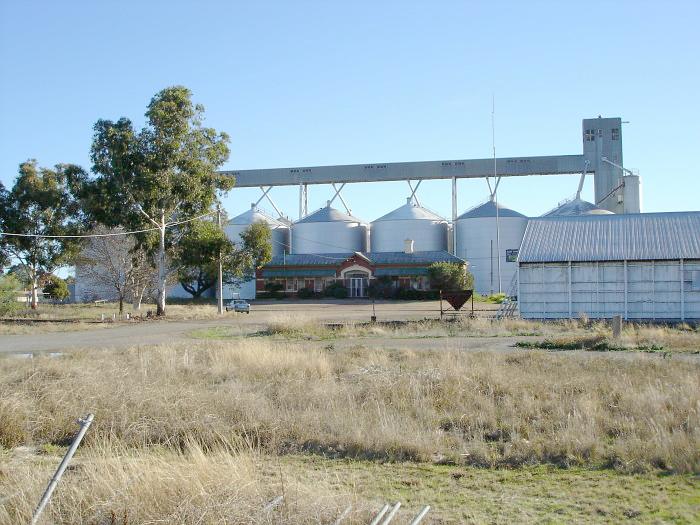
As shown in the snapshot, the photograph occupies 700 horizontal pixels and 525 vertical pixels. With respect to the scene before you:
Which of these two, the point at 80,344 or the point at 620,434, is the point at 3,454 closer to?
the point at 620,434

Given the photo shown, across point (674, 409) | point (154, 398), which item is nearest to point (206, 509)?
point (154, 398)

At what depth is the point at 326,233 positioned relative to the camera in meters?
81.2

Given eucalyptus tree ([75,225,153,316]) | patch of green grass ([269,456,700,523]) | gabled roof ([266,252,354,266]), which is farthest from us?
gabled roof ([266,252,354,266])

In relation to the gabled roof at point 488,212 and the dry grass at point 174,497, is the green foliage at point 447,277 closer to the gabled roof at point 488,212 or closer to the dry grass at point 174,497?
the gabled roof at point 488,212

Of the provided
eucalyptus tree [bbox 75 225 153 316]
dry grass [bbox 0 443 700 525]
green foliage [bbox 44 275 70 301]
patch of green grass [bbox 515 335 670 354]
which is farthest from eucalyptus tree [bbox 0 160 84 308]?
dry grass [bbox 0 443 700 525]

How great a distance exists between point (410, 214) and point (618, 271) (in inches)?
1888

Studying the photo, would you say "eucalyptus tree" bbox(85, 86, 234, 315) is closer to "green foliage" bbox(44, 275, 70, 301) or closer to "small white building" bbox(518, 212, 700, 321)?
"small white building" bbox(518, 212, 700, 321)

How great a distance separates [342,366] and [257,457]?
731 centimetres

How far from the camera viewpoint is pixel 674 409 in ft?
34.3

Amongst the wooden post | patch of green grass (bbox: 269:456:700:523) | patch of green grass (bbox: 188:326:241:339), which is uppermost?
the wooden post

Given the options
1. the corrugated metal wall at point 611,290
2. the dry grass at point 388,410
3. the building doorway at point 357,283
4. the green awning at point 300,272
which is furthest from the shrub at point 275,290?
the dry grass at point 388,410

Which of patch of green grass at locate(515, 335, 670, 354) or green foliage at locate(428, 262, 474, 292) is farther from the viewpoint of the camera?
green foliage at locate(428, 262, 474, 292)

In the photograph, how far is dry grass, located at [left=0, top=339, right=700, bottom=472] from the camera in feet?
30.3

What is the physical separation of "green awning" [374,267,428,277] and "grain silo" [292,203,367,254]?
945 cm
